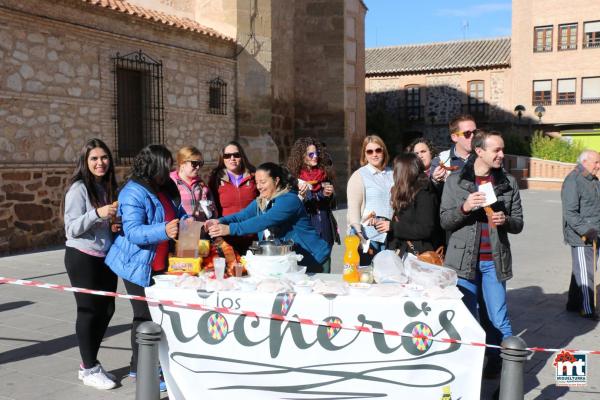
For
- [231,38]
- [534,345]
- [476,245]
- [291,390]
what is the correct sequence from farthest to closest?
[231,38]
[534,345]
[476,245]
[291,390]

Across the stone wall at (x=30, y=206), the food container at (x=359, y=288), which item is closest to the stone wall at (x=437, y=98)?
the stone wall at (x=30, y=206)

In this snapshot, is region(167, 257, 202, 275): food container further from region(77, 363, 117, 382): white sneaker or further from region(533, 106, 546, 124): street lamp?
region(533, 106, 546, 124): street lamp

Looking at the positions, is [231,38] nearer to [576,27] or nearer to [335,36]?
[335,36]

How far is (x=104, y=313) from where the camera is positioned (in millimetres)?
4727

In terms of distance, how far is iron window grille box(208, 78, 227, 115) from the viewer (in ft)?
48.8

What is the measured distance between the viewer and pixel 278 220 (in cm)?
485

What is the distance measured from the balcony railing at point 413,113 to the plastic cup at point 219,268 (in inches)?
1403

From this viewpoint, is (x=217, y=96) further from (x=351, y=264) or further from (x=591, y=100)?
(x=591, y=100)

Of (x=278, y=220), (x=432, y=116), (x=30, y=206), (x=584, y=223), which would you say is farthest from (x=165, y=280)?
(x=432, y=116)

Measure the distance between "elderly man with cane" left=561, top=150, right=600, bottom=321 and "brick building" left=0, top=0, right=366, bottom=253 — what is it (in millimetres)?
8260

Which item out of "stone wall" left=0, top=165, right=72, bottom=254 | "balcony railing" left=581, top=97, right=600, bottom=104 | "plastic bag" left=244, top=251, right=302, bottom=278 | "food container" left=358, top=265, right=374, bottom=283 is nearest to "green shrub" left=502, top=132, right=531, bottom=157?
"balcony railing" left=581, top=97, right=600, bottom=104

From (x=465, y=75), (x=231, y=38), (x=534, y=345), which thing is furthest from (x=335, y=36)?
(x=465, y=75)

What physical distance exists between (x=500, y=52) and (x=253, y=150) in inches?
1054

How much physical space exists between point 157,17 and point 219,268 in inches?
401
